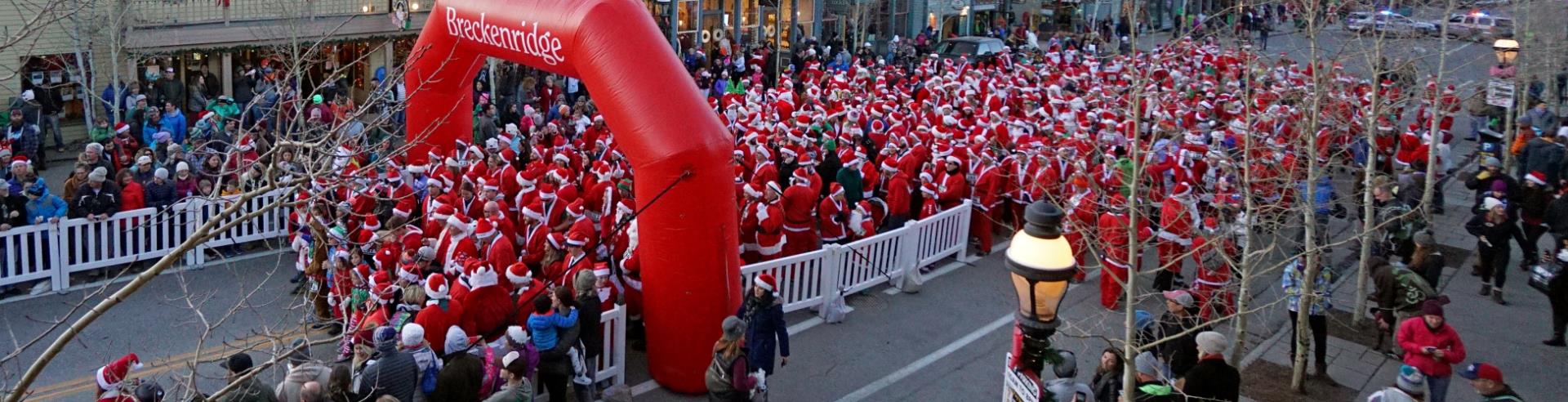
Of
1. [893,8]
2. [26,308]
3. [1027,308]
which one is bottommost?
[26,308]

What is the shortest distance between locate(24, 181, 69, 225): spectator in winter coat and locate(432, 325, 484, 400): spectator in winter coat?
20.6 feet

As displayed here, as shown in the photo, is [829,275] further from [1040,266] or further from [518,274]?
[1040,266]

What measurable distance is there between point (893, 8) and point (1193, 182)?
22.4 m

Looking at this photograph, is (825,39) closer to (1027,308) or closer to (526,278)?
(526,278)

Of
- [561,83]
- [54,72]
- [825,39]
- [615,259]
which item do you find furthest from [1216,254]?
[825,39]

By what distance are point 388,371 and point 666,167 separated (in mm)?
2668

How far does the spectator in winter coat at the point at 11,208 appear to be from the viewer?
480 inches

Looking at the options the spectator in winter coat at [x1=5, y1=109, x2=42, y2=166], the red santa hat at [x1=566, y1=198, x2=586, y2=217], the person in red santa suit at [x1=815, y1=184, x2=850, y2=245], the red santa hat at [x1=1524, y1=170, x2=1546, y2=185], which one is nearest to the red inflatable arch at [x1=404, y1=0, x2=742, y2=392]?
the red santa hat at [x1=566, y1=198, x2=586, y2=217]

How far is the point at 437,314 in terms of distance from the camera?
926 centimetres

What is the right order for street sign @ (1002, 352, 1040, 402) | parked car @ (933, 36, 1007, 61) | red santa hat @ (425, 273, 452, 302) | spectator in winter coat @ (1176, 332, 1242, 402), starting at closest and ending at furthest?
street sign @ (1002, 352, 1040, 402)
spectator in winter coat @ (1176, 332, 1242, 402)
red santa hat @ (425, 273, 452, 302)
parked car @ (933, 36, 1007, 61)

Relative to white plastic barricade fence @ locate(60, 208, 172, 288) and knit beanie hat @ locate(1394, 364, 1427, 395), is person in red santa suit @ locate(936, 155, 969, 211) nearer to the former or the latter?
knit beanie hat @ locate(1394, 364, 1427, 395)

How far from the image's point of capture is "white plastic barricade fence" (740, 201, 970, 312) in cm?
1238

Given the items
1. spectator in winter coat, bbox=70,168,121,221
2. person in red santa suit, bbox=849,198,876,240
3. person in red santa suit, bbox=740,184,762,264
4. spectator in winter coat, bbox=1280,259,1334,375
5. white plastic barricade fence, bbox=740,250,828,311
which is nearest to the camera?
spectator in winter coat, bbox=1280,259,1334,375

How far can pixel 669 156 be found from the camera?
9.66 meters
